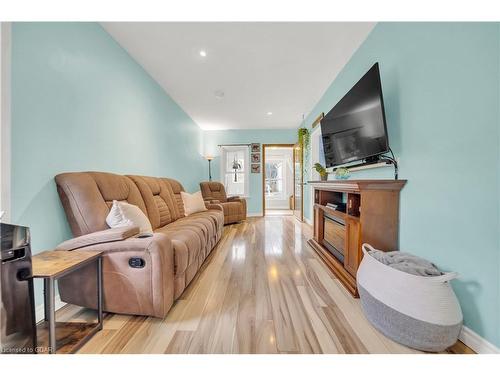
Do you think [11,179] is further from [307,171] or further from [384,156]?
[307,171]

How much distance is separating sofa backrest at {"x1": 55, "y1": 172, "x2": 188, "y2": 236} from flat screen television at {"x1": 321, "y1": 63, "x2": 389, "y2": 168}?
230 centimetres

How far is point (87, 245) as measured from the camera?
1.20m

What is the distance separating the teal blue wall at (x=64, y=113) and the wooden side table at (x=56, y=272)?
1.16 feet

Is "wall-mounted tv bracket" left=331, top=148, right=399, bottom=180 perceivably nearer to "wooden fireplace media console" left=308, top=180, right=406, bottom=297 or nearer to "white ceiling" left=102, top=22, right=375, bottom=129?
"wooden fireplace media console" left=308, top=180, right=406, bottom=297

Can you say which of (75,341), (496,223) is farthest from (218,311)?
(496,223)

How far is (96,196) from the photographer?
1.43 metres

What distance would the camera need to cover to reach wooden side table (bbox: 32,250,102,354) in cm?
85

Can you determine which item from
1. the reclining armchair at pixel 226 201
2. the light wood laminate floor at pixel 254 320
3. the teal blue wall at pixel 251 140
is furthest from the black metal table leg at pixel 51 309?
the teal blue wall at pixel 251 140

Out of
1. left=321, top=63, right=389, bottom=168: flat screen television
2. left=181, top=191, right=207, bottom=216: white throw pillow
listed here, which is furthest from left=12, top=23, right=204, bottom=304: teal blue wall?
left=321, top=63, right=389, bottom=168: flat screen television

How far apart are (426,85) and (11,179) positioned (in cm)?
276

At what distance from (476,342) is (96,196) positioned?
102 inches

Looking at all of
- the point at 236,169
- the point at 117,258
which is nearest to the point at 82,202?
the point at 117,258

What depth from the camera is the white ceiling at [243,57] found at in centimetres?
179

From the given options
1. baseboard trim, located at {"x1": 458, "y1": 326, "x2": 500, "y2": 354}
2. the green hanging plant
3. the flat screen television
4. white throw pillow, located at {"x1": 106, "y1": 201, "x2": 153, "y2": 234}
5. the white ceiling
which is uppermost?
the white ceiling
